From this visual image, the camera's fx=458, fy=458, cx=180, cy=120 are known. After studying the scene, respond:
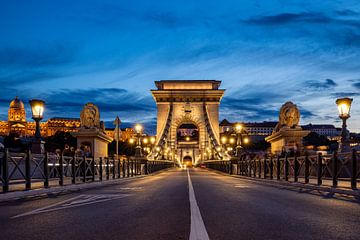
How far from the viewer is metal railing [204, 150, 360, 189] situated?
14.7m

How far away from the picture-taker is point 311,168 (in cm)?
2384

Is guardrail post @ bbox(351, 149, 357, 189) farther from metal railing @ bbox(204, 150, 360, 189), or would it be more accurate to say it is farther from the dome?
the dome

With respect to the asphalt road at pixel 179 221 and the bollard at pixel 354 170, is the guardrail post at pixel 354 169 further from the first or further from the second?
the asphalt road at pixel 179 221

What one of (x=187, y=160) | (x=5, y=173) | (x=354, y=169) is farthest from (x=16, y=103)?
(x=354, y=169)

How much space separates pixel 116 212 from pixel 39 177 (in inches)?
296

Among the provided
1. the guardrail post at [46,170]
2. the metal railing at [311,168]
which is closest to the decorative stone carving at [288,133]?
the metal railing at [311,168]

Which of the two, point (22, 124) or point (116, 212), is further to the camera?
point (22, 124)

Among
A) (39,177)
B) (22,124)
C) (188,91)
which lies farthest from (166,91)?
(22,124)

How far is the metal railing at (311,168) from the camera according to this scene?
48.4 feet

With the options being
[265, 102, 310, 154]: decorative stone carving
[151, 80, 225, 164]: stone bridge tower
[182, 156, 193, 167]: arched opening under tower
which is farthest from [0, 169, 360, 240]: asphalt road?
[182, 156, 193, 167]: arched opening under tower

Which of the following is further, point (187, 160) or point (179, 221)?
point (187, 160)

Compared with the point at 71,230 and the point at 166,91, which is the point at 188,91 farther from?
the point at 71,230

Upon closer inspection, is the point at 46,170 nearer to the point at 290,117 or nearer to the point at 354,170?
the point at 354,170

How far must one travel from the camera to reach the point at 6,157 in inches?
503
